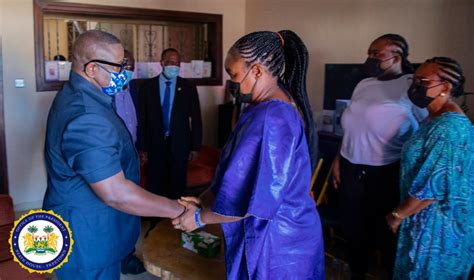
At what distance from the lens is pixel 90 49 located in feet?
4.72

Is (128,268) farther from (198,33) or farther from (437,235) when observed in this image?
(198,33)

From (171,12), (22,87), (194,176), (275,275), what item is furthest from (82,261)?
(171,12)

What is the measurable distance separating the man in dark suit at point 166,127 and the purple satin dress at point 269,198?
2.10 m

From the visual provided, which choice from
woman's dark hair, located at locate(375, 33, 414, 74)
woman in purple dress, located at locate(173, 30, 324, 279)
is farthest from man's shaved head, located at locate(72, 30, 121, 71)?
woman's dark hair, located at locate(375, 33, 414, 74)

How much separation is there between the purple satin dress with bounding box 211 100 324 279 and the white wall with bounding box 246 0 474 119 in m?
2.06

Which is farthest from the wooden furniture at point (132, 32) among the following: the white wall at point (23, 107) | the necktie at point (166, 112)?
the necktie at point (166, 112)

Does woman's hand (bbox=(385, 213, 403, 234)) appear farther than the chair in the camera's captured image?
No

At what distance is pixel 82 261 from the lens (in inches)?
57.8

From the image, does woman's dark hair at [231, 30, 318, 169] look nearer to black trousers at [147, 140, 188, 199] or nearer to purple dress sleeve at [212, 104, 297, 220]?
purple dress sleeve at [212, 104, 297, 220]

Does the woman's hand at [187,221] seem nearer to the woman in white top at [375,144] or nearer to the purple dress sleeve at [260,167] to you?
the purple dress sleeve at [260,167]

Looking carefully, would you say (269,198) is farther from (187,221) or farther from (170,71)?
(170,71)

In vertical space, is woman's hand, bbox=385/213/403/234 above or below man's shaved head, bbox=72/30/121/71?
below

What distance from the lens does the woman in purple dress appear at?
1.23 m

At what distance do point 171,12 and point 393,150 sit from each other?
3.46 meters
